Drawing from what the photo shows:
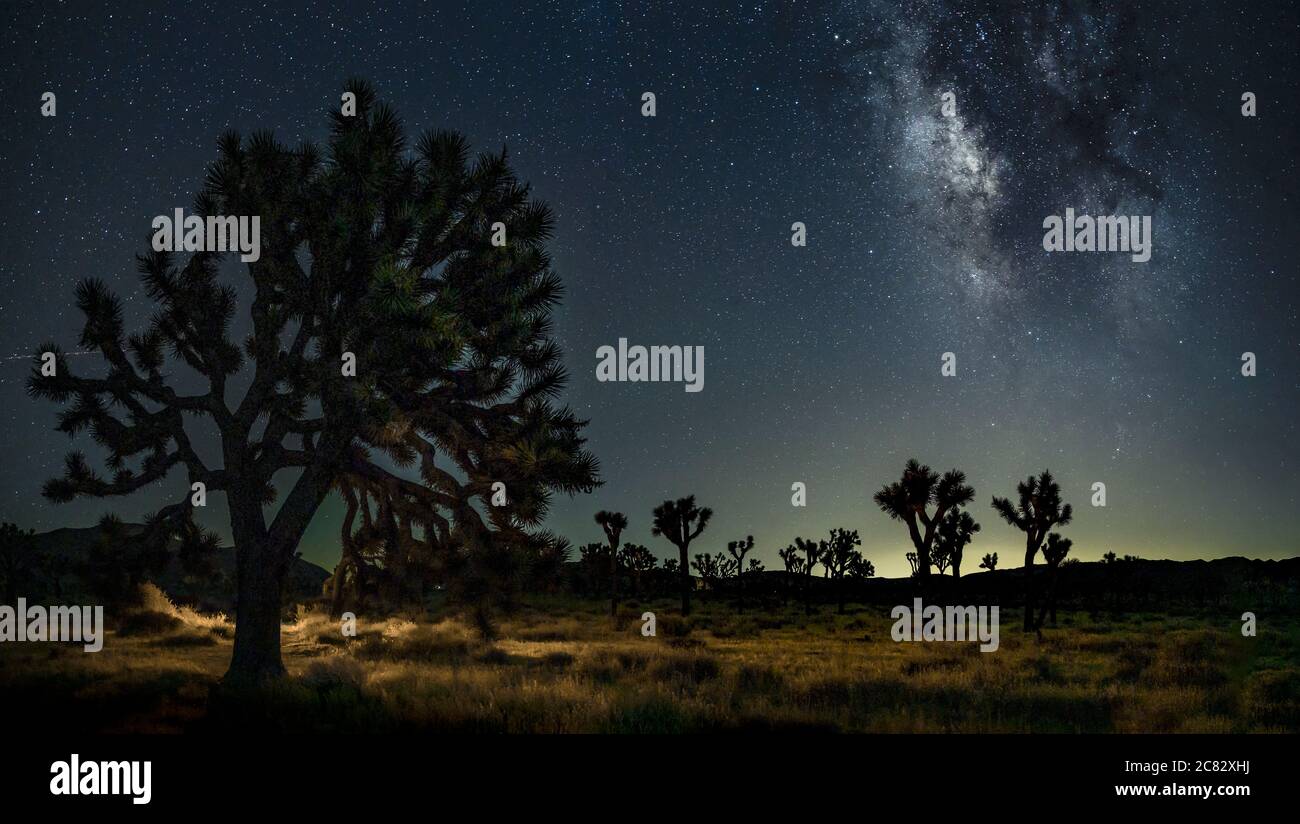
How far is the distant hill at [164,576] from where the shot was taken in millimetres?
33531

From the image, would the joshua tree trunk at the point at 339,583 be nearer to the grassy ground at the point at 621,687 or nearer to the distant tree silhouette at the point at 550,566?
the grassy ground at the point at 621,687

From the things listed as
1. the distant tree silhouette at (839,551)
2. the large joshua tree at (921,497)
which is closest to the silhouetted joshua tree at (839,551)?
the distant tree silhouette at (839,551)

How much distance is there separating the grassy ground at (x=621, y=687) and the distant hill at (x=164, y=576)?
2.78m

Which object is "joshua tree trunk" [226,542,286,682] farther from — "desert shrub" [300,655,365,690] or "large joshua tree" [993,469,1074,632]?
"large joshua tree" [993,469,1074,632]

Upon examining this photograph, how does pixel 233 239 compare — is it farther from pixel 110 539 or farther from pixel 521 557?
pixel 521 557

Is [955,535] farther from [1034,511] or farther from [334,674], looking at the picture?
[334,674]

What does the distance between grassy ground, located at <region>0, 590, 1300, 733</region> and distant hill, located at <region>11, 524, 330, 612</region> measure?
278 cm

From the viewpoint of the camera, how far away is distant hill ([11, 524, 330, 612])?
33.5 metres

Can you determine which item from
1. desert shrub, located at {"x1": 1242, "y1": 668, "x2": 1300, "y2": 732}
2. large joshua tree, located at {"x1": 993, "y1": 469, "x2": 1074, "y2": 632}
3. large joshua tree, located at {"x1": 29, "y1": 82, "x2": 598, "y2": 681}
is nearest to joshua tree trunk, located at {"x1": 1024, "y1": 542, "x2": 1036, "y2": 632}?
large joshua tree, located at {"x1": 993, "y1": 469, "x2": 1074, "y2": 632}
